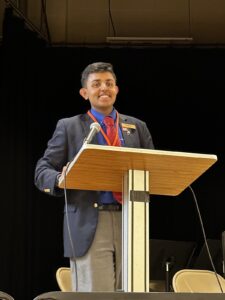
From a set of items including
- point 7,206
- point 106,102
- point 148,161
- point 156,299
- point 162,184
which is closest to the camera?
point 156,299

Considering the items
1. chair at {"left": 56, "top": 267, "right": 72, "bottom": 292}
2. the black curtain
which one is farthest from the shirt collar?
the black curtain

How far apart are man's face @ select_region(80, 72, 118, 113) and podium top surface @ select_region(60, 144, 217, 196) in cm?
40

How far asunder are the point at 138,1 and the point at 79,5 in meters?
0.63

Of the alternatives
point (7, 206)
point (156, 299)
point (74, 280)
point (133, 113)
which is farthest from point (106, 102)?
point (133, 113)

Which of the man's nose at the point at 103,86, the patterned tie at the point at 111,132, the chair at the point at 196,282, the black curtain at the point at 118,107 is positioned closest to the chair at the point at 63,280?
the chair at the point at 196,282

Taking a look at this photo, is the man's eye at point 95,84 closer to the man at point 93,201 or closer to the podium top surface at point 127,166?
the man at point 93,201

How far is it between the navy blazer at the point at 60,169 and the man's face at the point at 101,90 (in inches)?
2.8

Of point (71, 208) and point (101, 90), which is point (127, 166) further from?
point (101, 90)

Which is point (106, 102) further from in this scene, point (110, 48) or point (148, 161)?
point (110, 48)

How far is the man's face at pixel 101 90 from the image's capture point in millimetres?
2469

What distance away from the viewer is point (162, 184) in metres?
2.21

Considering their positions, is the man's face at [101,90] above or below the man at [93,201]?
above

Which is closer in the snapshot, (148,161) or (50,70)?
(148,161)

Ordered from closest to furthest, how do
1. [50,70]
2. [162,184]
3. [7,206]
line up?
[162,184]
[7,206]
[50,70]
